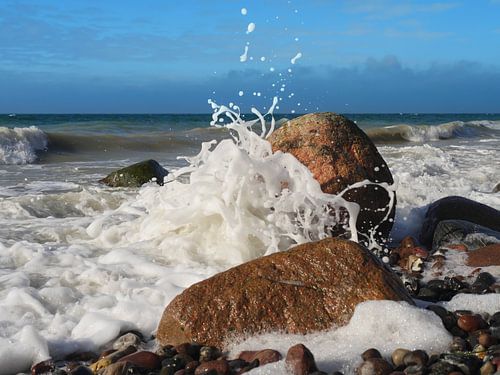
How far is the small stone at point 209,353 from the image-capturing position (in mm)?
2984

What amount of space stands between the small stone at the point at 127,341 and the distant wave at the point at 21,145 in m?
11.8

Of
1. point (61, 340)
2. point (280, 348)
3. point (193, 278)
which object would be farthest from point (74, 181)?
point (280, 348)

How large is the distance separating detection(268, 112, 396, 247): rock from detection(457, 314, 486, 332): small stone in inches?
66.4

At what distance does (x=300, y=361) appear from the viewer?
8.75 feet

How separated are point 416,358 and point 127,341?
1.45 m

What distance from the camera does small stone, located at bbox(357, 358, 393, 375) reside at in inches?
105

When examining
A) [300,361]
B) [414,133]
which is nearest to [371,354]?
[300,361]

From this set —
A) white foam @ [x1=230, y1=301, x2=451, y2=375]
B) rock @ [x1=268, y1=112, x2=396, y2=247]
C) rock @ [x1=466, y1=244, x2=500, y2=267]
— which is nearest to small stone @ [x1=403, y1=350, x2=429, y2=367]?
white foam @ [x1=230, y1=301, x2=451, y2=375]

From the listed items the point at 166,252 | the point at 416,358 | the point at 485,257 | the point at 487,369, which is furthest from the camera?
the point at 166,252

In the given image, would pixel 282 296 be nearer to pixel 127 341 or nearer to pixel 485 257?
pixel 127 341

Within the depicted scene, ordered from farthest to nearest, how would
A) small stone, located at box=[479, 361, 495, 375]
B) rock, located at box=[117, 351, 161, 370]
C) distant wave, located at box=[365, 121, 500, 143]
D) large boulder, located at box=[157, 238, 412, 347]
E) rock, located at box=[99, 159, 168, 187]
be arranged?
distant wave, located at box=[365, 121, 500, 143] < rock, located at box=[99, 159, 168, 187] < large boulder, located at box=[157, 238, 412, 347] < rock, located at box=[117, 351, 161, 370] < small stone, located at box=[479, 361, 495, 375]

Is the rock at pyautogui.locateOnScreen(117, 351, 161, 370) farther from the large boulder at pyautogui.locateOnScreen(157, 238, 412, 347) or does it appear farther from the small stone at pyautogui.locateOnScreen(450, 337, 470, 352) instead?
the small stone at pyautogui.locateOnScreen(450, 337, 470, 352)

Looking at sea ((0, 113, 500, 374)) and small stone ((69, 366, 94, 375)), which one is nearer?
small stone ((69, 366, 94, 375))

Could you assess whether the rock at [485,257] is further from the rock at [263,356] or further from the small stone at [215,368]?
the small stone at [215,368]
